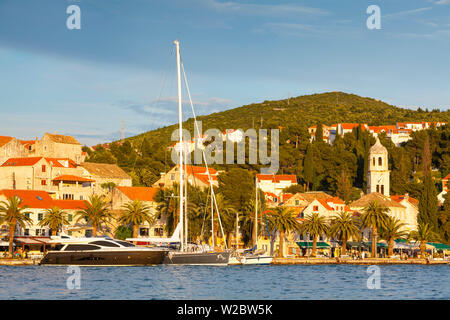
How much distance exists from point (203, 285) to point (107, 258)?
1545 centimetres

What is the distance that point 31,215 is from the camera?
263 feet

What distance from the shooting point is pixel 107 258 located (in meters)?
54.7

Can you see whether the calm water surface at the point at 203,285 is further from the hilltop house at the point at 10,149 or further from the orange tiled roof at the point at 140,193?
the hilltop house at the point at 10,149

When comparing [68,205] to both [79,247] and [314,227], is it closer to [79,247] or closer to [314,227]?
[314,227]

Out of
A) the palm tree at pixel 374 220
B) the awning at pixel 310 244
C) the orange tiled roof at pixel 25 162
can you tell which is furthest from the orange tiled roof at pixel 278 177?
the palm tree at pixel 374 220

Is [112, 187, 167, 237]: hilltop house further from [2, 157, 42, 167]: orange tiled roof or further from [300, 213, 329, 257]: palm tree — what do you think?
[300, 213, 329, 257]: palm tree

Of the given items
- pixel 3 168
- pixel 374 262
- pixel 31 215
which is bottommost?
pixel 374 262

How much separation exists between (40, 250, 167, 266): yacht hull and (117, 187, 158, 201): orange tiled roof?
3231 centimetres

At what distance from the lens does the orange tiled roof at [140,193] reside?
88.4 metres

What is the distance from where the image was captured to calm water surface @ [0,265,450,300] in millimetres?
36406

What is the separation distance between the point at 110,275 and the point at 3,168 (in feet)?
189

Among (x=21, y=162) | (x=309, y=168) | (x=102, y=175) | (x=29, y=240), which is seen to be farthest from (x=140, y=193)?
(x=309, y=168)
